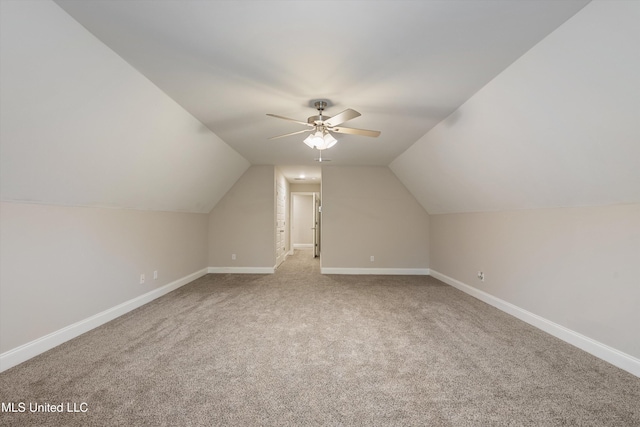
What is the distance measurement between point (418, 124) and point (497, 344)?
8.45 feet

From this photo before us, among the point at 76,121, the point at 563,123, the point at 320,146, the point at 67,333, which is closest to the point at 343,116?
the point at 320,146

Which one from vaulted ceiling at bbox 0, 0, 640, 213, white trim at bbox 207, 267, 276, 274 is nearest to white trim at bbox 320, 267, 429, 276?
white trim at bbox 207, 267, 276, 274

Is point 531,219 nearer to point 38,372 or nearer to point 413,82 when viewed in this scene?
point 413,82

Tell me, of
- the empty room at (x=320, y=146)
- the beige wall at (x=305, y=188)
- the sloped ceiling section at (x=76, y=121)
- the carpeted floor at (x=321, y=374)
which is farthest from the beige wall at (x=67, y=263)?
the beige wall at (x=305, y=188)

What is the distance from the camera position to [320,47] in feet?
6.53

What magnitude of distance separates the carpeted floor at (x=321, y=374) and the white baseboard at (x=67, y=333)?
93mm

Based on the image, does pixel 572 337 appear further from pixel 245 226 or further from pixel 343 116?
pixel 245 226

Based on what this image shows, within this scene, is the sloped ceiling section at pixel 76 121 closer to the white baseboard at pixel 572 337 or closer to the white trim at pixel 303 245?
the white baseboard at pixel 572 337

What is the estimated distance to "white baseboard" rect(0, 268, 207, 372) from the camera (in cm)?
218

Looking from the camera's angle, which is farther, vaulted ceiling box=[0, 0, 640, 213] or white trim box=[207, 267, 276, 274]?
white trim box=[207, 267, 276, 274]

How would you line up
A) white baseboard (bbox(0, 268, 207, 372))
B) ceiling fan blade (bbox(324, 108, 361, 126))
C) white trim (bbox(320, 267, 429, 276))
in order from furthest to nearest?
1. white trim (bbox(320, 267, 429, 276))
2. ceiling fan blade (bbox(324, 108, 361, 126))
3. white baseboard (bbox(0, 268, 207, 372))

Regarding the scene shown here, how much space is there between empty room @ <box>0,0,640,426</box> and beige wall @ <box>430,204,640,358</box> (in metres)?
0.02

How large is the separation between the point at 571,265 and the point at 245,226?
532 cm

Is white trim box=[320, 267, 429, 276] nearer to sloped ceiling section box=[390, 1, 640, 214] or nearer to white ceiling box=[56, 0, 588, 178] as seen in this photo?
sloped ceiling section box=[390, 1, 640, 214]
